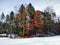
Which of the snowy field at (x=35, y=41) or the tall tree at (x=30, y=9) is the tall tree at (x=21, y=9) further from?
the snowy field at (x=35, y=41)

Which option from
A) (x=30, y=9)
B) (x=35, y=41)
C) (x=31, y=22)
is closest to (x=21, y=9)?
(x=30, y=9)

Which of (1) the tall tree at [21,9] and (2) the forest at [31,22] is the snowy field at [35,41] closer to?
(2) the forest at [31,22]

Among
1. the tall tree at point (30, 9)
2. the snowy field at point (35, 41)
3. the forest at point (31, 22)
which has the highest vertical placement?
the tall tree at point (30, 9)

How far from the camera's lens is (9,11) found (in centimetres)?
224

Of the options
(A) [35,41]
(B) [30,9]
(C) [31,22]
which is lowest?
(A) [35,41]

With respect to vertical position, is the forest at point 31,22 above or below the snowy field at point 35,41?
above

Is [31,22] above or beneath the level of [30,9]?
beneath

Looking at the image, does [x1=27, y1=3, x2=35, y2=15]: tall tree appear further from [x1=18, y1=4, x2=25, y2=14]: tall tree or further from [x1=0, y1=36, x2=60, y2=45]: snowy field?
[x1=0, y1=36, x2=60, y2=45]: snowy field

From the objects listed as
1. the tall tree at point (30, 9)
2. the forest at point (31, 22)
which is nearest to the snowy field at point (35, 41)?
the forest at point (31, 22)

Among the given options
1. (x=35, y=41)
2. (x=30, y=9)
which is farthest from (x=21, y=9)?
(x=35, y=41)

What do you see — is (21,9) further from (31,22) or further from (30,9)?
(31,22)

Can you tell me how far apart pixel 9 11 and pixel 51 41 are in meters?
0.79

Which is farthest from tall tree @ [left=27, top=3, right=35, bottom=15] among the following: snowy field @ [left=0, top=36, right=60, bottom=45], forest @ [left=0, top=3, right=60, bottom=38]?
snowy field @ [left=0, top=36, right=60, bottom=45]

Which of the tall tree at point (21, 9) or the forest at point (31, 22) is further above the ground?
the tall tree at point (21, 9)
